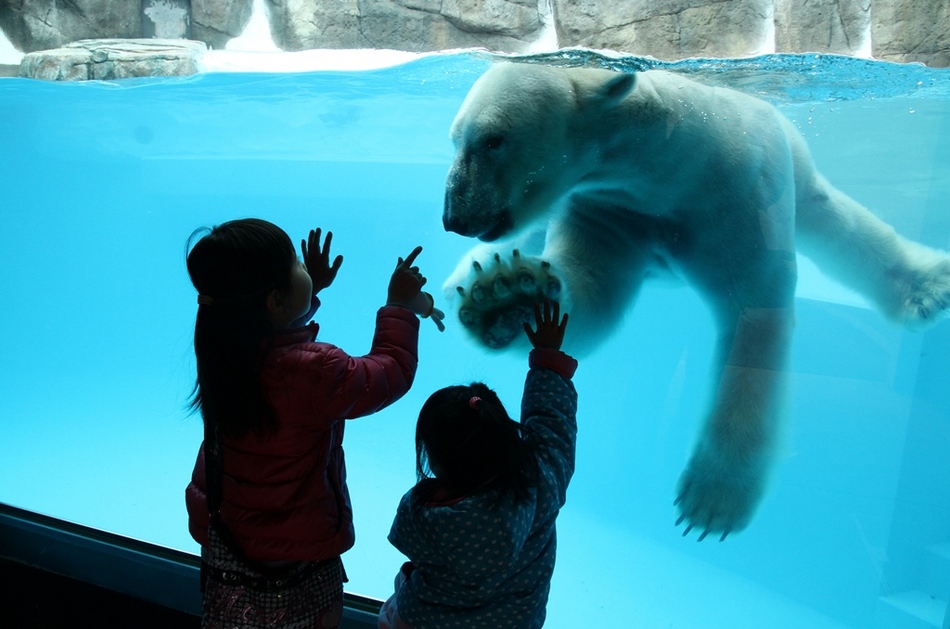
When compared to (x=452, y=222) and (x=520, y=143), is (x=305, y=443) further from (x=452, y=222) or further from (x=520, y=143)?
(x=520, y=143)

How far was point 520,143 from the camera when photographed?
66.5 inches

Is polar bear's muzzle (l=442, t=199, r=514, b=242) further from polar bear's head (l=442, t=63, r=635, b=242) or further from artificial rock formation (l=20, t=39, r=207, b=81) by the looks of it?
artificial rock formation (l=20, t=39, r=207, b=81)

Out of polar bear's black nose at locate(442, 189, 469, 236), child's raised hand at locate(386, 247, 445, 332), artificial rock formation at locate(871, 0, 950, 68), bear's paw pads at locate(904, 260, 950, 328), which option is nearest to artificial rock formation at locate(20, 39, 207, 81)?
polar bear's black nose at locate(442, 189, 469, 236)

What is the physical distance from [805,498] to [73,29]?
3935mm

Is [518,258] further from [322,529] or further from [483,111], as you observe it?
[322,529]

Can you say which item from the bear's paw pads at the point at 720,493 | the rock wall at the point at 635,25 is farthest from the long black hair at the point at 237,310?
the rock wall at the point at 635,25

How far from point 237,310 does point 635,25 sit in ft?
5.34

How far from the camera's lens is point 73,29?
332 centimetres

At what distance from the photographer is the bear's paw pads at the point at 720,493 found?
170 cm

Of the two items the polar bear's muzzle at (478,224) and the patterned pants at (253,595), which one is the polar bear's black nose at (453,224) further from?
the patterned pants at (253,595)

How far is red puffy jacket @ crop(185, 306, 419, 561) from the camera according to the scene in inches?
43.3

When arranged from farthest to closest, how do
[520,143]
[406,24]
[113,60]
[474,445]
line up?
1. [113,60]
2. [406,24]
3. [520,143]
4. [474,445]

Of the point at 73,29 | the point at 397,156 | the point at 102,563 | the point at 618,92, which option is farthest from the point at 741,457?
the point at 397,156

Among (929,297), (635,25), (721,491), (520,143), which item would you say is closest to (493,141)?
(520,143)
